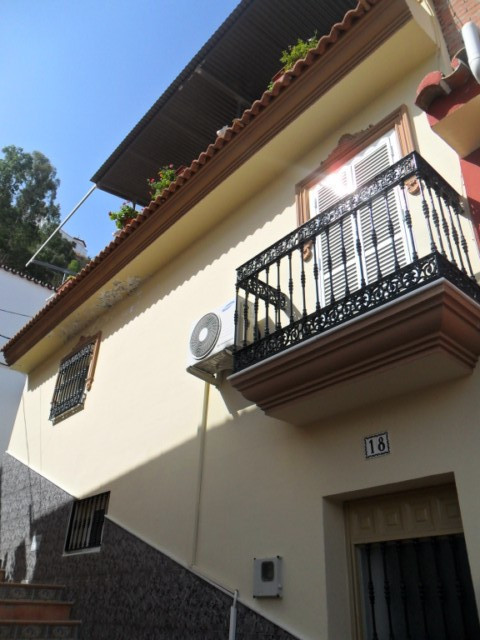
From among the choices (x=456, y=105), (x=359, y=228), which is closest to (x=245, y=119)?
(x=359, y=228)

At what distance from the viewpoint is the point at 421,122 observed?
496 centimetres

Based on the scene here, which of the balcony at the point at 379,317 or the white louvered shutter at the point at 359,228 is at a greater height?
the white louvered shutter at the point at 359,228

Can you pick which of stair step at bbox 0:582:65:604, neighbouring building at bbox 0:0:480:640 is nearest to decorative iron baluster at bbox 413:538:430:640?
neighbouring building at bbox 0:0:480:640

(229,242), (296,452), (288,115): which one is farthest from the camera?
(229,242)

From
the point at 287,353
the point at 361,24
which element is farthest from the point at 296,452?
the point at 361,24

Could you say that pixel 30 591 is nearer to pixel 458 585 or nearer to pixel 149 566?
pixel 149 566

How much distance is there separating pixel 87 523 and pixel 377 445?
462 cm

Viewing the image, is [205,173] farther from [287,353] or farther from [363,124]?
[287,353]

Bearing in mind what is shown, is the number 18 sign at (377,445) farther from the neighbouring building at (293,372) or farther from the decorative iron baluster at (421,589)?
the decorative iron baluster at (421,589)

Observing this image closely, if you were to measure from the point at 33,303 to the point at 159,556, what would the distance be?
11.0 metres

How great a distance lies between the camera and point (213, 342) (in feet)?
17.4

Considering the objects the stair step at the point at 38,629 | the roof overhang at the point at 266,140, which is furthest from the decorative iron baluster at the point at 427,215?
the stair step at the point at 38,629

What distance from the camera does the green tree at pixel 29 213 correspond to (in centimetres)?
2608

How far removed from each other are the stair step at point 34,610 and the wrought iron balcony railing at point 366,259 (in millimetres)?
3961
